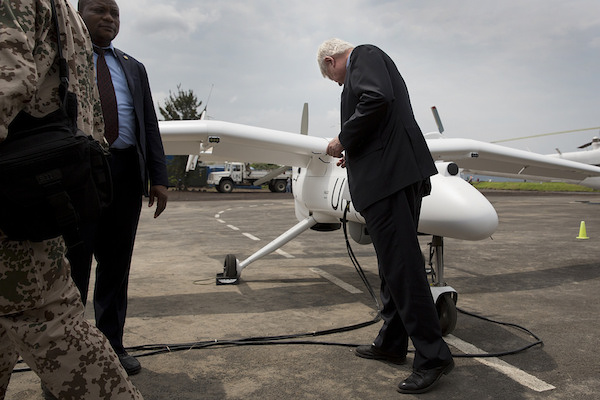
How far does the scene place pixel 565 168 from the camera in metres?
6.61

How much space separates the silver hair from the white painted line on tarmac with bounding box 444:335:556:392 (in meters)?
2.04

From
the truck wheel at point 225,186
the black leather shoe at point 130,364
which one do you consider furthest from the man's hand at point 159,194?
the truck wheel at point 225,186

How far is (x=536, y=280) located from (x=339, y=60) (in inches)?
153

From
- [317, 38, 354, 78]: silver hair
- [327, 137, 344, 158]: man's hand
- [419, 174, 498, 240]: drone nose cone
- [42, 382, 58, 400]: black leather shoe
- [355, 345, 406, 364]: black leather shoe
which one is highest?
[317, 38, 354, 78]: silver hair

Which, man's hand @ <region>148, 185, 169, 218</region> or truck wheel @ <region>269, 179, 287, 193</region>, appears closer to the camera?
man's hand @ <region>148, 185, 169, 218</region>

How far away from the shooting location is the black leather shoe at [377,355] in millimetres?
3012

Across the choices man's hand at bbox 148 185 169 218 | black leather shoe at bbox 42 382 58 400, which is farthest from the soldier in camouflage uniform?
man's hand at bbox 148 185 169 218

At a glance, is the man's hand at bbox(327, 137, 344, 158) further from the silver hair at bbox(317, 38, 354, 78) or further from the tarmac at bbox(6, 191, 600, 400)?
the tarmac at bbox(6, 191, 600, 400)

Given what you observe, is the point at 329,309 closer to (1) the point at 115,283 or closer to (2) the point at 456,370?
(2) the point at 456,370

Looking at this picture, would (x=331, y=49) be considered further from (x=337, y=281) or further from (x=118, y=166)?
(x=337, y=281)

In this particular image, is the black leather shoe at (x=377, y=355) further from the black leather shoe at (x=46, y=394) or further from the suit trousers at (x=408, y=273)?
the black leather shoe at (x=46, y=394)

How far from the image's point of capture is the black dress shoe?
101 inches

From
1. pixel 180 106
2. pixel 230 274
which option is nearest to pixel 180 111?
pixel 180 106

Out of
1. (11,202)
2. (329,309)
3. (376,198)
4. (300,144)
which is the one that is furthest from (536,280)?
(11,202)
